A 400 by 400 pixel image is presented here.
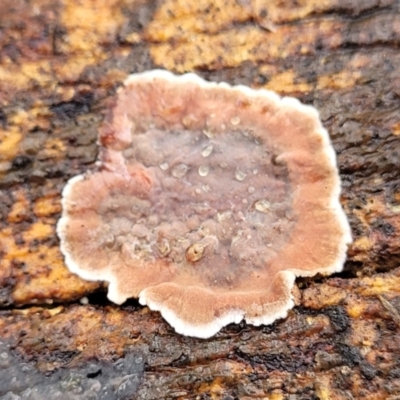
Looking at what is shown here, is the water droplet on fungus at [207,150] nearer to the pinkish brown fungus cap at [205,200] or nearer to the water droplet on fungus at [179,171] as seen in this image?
the pinkish brown fungus cap at [205,200]

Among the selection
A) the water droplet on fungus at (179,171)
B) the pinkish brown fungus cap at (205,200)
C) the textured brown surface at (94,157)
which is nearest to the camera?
the textured brown surface at (94,157)

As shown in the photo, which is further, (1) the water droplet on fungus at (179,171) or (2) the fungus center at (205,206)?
(1) the water droplet on fungus at (179,171)

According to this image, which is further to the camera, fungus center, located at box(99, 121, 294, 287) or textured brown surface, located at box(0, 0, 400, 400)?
fungus center, located at box(99, 121, 294, 287)

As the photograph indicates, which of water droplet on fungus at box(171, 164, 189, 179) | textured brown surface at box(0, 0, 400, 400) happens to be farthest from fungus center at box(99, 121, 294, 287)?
textured brown surface at box(0, 0, 400, 400)

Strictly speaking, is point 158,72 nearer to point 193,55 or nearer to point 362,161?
point 193,55

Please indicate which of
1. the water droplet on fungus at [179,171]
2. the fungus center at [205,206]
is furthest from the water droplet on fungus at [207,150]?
the water droplet on fungus at [179,171]

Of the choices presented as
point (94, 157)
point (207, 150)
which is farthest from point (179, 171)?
point (94, 157)

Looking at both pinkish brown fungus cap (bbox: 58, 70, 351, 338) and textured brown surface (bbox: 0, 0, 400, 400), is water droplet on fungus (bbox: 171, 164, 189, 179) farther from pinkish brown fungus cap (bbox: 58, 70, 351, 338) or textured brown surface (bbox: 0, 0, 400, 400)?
textured brown surface (bbox: 0, 0, 400, 400)
